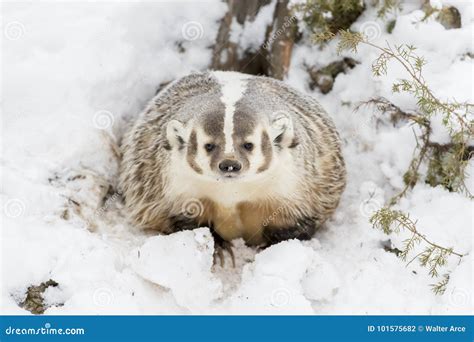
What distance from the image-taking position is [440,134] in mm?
3295

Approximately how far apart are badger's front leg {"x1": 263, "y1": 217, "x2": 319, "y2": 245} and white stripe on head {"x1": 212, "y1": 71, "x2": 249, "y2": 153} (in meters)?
0.65

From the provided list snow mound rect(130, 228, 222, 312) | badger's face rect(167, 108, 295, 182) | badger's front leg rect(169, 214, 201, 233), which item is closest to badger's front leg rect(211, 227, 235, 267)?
badger's front leg rect(169, 214, 201, 233)

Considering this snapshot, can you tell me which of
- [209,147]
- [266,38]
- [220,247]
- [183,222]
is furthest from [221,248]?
[266,38]

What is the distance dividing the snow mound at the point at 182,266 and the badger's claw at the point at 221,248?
231mm

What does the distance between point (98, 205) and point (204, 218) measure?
514 millimetres

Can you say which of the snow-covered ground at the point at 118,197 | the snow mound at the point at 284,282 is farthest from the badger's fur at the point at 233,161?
the snow mound at the point at 284,282

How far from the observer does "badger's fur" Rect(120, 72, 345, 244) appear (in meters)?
2.82

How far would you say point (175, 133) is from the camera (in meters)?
3.01

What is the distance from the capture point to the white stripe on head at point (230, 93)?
275 centimetres

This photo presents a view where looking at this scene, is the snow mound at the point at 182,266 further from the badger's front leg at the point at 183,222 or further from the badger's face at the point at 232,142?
the badger's face at the point at 232,142

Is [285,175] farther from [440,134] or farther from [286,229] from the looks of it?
[440,134]

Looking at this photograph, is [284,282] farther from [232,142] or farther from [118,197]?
[118,197]

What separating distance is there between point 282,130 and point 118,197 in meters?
1.02
